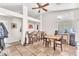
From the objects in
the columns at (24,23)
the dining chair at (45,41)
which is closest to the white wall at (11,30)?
the columns at (24,23)

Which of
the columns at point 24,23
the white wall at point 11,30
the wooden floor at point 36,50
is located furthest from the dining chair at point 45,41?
the white wall at point 11,30

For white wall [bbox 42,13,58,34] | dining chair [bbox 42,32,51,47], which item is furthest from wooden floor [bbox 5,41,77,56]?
white wall [bbox 42,13,58,34]

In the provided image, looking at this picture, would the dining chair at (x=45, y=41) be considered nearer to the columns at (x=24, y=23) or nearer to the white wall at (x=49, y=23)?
the white wall at (x=49, y=23)

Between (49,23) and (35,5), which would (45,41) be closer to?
(49,23)

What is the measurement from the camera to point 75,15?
2.07 m

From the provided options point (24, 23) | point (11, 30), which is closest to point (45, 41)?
point (24, 23)

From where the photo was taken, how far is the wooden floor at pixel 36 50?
6.73ft

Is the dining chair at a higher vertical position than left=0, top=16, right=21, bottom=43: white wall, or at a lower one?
lower

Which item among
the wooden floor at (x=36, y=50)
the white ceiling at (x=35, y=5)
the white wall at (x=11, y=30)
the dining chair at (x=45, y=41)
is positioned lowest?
the wooden floor at (x=36, y=50)

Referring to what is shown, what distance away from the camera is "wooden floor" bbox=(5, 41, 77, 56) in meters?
2.05

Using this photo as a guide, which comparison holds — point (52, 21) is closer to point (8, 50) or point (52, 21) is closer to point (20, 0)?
point (20, 0)

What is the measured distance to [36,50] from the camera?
2072 mm

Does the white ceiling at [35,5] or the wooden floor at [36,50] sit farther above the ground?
the white ceiling at [35,5]

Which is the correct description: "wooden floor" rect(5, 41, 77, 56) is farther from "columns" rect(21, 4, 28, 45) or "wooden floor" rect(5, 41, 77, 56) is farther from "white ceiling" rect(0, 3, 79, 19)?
"white ceiling" rect(0, 3, 79, 19)
